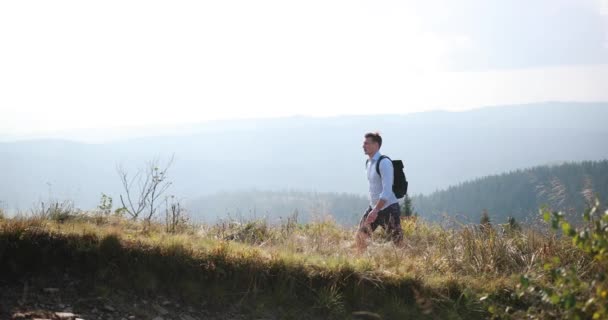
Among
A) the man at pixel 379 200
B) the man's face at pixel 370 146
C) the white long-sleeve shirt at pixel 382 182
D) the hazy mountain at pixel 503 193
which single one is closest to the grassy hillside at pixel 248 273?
the man at pixel 379 200

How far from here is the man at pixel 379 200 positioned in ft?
24.1

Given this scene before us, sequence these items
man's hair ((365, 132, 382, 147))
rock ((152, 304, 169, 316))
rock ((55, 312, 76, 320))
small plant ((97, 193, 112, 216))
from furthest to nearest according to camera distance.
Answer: small plant ((97, 193, 112, 216)) → man's hair ((365, 132, 382, 147)) → rock ((152, 304, 169, 316)) → rock ((55, 312, 76, 320))

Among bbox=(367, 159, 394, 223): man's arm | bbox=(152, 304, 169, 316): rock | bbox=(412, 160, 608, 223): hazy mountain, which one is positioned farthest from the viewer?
bbox=(412, 160, 608, 223): hazy mountain

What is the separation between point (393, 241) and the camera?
767cm

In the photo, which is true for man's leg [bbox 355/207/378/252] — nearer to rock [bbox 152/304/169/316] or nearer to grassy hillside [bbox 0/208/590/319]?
grassy hillside [bbox 0/208/590/319]

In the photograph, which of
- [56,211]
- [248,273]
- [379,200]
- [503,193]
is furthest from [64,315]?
[503,193]

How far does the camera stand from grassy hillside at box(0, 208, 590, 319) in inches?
210

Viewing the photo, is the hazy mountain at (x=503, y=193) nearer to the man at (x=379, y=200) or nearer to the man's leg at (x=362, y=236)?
the man at (x=379, y=200)

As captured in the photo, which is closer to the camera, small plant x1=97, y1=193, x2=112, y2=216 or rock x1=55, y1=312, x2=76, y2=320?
rock x1=55, y1=312, x2=76, y2=320

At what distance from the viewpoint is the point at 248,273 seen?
18.6ft

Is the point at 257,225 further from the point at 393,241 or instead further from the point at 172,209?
the point at 393,241

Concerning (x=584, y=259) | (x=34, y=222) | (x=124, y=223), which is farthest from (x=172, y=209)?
(x=584, y=259)

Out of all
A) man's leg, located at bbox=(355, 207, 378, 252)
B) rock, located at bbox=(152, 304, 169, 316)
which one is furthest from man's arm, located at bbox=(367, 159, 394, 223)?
rock, located at bbox=(152, 304, 169, 316)

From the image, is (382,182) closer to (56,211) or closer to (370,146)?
(370,146)
